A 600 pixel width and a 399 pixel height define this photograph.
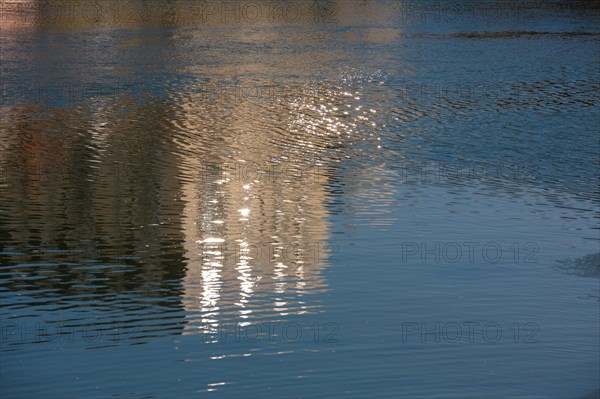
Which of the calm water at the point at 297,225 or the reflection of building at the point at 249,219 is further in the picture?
the reflection of building at the point at 249,219

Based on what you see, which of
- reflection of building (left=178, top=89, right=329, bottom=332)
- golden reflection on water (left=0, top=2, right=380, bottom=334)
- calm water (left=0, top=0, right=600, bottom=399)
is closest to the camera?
calm water (left=0, top=0, right=600, bottom=399)

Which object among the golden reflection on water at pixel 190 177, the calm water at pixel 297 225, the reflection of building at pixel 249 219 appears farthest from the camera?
the golden reflection on water at pixel 190 177

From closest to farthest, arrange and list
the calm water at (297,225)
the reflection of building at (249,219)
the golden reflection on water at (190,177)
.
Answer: the calm water at (297,225) < the reflection of building at (249,219) < the golden reflection on water at (190,177)

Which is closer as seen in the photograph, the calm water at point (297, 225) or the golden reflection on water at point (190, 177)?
the calm water at point (297, 225)

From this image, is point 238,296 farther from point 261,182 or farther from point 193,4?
point 193,4

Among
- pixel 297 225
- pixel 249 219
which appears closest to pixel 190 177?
pixel 249 219

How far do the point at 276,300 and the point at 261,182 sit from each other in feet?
13.0

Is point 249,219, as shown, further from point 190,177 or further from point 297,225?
point 190,177

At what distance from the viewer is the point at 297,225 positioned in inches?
396

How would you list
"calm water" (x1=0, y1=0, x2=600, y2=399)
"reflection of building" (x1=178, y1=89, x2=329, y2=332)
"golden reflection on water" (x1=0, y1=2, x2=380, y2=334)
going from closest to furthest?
"calm water" (x1=0, y1=0, x2=600, y2=399)
"reflection of building" (x1=178, y1=89, x2=329, y2=332)
"golden reflection on water" (x1=0, y1=2, x2=380, y2=334)

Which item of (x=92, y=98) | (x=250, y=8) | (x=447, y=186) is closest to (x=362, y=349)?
(x=447, y=186)

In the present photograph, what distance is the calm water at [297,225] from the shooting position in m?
6.77

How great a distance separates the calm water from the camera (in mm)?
6770

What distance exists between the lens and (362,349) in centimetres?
699
